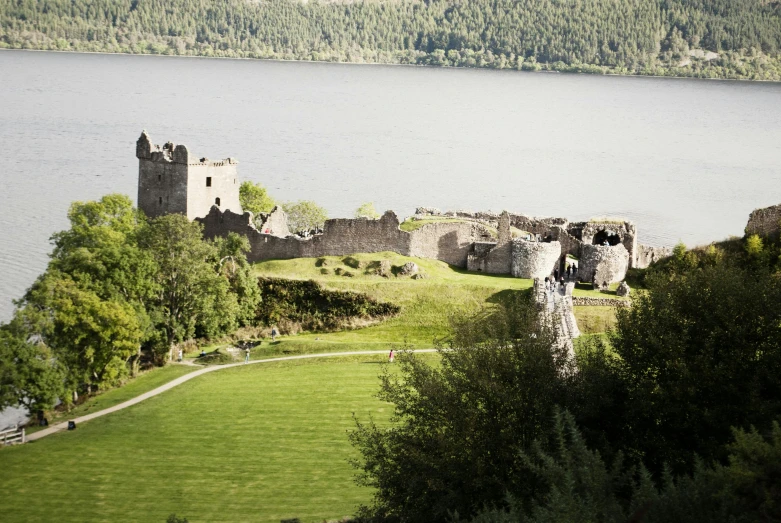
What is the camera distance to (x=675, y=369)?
28.3 meters

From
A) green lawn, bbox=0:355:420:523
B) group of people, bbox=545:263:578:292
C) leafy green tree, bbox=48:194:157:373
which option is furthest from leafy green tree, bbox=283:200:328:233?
green lawn, bbox=0:355:420:523

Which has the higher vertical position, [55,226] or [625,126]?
[625,126]

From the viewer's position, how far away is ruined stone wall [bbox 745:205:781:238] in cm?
5156

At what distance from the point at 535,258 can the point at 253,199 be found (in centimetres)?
1915

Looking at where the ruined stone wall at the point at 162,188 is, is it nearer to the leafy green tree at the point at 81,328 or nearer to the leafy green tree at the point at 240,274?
the leafy green tree at the point at 240,274

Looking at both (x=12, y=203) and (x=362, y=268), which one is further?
(x=12, y=203)

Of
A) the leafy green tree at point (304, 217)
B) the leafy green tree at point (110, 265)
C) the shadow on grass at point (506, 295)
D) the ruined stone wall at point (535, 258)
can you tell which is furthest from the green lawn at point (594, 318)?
the leafy green tree at point (304, 217)

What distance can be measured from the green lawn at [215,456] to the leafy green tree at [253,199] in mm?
19908

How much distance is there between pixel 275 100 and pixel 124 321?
144510mm

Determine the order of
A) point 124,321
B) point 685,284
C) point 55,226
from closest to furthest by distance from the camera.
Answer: point 685,284, point 124,321, point 55,226

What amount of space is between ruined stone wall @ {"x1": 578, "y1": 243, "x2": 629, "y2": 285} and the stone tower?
1877 centimetres

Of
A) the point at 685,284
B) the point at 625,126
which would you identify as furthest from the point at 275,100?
the point at 685,284

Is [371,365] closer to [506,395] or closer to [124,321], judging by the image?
[124,321]

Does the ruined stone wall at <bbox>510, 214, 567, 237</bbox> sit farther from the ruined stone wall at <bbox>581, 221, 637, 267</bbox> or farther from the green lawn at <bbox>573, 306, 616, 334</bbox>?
the green lawn at <bbox>573, 306, 616, 334</bbox>
